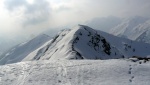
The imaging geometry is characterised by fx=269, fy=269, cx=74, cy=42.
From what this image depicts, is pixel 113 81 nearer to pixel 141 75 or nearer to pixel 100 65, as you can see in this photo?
pixel 141 75

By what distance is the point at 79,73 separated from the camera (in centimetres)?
3350

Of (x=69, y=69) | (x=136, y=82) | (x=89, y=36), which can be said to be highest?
(x=89, y=36)

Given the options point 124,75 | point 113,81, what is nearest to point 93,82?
point 113,81

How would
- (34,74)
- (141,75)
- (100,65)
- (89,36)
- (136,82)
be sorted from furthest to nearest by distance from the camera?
(89,36) < (100,65) < (34,74) < (141,75) < (136,82)

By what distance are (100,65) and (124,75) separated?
16.2 feet

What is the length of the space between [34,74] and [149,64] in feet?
49.8

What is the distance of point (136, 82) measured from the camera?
2981cm

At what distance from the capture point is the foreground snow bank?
30909 millimetres

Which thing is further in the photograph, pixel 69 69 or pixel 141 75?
pixel 69 69

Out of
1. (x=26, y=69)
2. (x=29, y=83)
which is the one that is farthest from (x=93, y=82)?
(x=26, y=69)

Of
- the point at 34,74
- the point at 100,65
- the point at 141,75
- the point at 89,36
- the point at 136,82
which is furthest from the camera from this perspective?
the point at 89,36

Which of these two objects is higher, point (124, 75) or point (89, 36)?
point (89, 36)

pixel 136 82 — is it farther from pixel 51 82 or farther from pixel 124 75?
pixel 51 82

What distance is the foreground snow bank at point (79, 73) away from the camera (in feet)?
101
